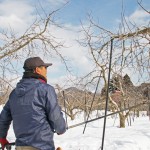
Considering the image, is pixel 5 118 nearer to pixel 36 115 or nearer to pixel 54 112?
pixel 36 115

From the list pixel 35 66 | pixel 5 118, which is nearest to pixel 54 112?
pixel 35 66

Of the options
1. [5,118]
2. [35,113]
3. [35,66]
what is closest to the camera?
[35,113]

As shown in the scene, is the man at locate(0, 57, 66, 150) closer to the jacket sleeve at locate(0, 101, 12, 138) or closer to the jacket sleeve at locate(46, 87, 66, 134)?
the jacket sleeve at locate(46, 87, 66, 134)

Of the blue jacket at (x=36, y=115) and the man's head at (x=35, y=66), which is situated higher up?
the man's head at (x=35, y=66)

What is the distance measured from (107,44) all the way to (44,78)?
11.5ft

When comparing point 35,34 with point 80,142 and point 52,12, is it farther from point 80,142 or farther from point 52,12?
point 80,142

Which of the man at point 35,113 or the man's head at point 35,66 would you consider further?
the man's head at point 35,66

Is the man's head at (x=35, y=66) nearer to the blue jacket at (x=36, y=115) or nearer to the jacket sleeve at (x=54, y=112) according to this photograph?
the blue jacket at (x=36, y=115)

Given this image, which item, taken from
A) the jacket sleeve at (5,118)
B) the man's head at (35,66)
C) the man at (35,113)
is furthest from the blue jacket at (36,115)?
the jacket sleeve at (5,118)

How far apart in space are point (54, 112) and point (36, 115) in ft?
0.56

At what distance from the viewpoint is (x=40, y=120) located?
3.32m

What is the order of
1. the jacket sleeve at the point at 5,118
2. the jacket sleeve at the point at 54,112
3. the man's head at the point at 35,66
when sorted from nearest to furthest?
the jacket sleeve at the point at 54,112, the man's head at the point at 35,66, the jacket sleeve at the point at 5,118

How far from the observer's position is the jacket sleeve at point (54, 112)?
3312 millimetres

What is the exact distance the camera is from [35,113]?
332 centimetres
